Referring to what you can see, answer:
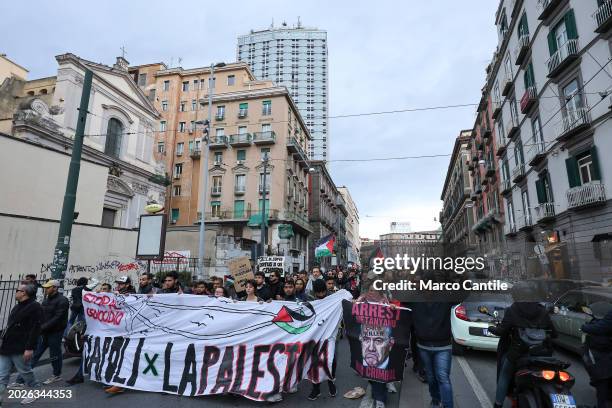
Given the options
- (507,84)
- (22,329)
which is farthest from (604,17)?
(22,329)

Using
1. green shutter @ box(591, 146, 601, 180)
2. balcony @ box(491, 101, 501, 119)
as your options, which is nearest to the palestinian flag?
green shutter @ box(591, 146, 601, 180)

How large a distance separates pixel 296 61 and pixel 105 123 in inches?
3443

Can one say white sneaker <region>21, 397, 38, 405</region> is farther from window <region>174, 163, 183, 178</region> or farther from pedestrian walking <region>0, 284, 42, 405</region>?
window <region>174, 163, 183, 178</region>

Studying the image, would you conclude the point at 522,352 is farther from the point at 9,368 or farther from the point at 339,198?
the point at 339,198

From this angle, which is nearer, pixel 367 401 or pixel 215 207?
pixel 367 401

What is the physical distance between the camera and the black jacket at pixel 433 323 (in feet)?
13.6

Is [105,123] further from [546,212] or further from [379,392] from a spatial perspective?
[546,212]

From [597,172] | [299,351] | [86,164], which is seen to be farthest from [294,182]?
[299,351]

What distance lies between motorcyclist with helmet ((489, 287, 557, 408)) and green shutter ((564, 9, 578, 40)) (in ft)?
58.8

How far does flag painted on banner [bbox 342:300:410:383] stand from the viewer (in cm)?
454

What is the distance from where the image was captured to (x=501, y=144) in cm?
2930

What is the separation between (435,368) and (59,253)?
8.26 meters

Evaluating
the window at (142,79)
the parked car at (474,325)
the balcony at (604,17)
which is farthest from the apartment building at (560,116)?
the window at (142,79)

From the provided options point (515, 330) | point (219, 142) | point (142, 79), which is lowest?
point (515, 330)
